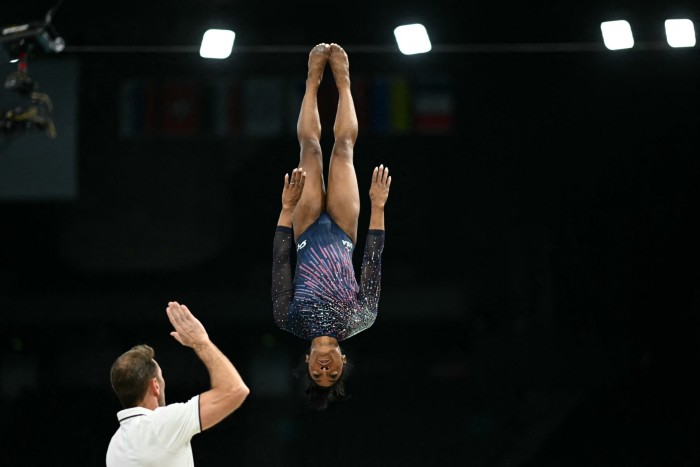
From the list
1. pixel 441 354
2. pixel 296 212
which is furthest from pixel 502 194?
pixel 296 212

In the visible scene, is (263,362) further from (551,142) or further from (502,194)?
(551,142)

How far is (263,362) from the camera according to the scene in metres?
7.19

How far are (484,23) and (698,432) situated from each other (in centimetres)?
345

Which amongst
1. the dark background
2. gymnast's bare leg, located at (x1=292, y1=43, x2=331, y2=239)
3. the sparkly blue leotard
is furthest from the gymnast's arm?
the dark background

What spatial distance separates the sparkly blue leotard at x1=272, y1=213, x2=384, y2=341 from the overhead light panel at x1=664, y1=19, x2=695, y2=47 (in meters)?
2.70

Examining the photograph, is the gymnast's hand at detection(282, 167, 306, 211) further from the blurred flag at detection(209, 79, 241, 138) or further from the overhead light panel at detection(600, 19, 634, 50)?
the blurred flag at detection(209, 79, 241, 138)

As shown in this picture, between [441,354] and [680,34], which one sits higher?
[680,34]

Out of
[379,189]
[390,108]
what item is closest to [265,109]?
[390,108]

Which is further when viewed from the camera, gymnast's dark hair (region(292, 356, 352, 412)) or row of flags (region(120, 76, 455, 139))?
row of flags (region(120, 76, 455, 139))

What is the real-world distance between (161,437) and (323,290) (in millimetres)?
1652

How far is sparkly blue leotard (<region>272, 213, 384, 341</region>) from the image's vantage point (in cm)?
455

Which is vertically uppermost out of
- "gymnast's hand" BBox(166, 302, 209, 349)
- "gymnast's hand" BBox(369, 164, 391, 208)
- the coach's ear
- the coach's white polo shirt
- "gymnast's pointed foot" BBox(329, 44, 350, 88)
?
"gymnast's pointed foot" BBox(329, 44, 350, 88)

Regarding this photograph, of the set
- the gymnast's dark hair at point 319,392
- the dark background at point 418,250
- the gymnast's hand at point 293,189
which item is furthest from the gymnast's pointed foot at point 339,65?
the dark background at point 418,250

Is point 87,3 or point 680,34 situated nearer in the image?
point 680,34
